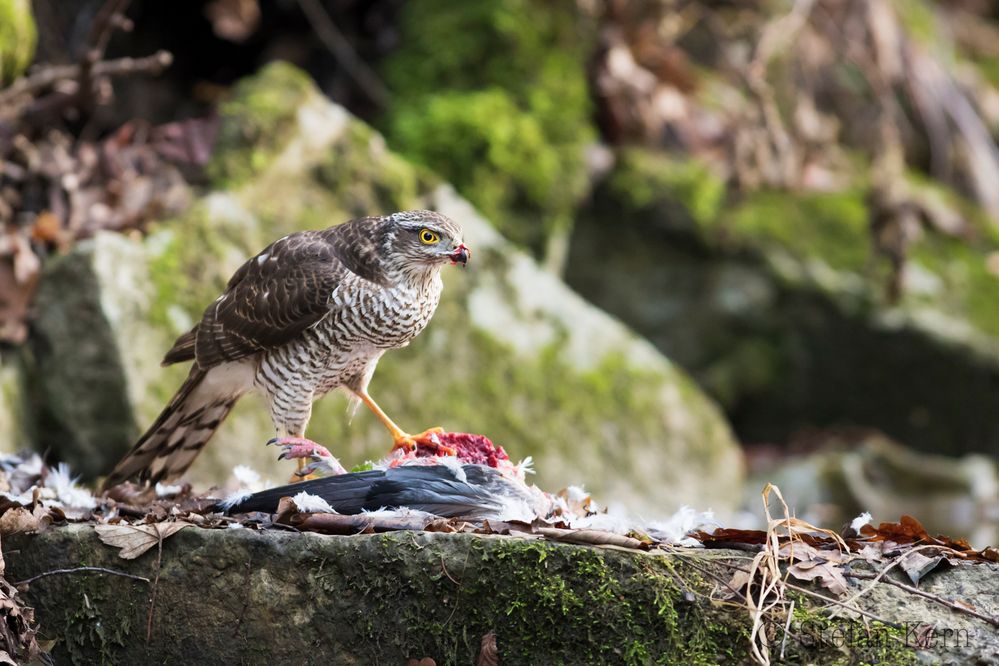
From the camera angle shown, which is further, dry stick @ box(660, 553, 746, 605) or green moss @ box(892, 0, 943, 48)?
green moss @ box(892, 0, 943, 48)

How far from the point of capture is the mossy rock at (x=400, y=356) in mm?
5293

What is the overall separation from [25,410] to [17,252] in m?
0.78

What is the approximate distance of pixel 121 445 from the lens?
5203 mm

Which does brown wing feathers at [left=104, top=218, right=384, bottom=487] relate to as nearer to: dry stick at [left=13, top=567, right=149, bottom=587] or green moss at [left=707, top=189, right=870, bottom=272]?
dry stick at [left=13, top=567, right=149, bottom=587]

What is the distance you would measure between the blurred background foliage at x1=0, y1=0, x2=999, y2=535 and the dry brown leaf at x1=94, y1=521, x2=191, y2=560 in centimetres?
491

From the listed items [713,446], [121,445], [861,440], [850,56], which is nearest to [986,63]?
[850,56]

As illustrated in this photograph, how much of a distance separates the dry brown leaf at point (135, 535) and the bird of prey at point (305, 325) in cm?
103

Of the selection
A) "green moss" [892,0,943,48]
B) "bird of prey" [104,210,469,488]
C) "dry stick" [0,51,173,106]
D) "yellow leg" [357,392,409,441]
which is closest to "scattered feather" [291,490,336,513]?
"bird of prey" [104,210,469,488]

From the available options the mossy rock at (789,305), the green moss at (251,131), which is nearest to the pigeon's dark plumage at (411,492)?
the green moss at (251,131)

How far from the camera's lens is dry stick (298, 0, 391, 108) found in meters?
8.27

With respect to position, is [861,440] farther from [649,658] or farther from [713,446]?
[649,658]

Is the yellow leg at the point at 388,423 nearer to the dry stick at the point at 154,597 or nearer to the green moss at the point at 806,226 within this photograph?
the dry stick at the point at 154,597

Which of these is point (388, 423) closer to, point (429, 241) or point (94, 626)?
point (429, 241)

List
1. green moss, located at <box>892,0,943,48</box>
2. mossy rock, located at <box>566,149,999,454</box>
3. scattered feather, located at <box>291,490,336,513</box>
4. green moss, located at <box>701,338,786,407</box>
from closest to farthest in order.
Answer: scattered feather, located at <box>291,490,336,513</box> < mossy rock, located at <box>566,149,999,454</box> < green moss, located at <box>701,338,786,407</box> < green moss, located at <box>892,0,943,48</box>
